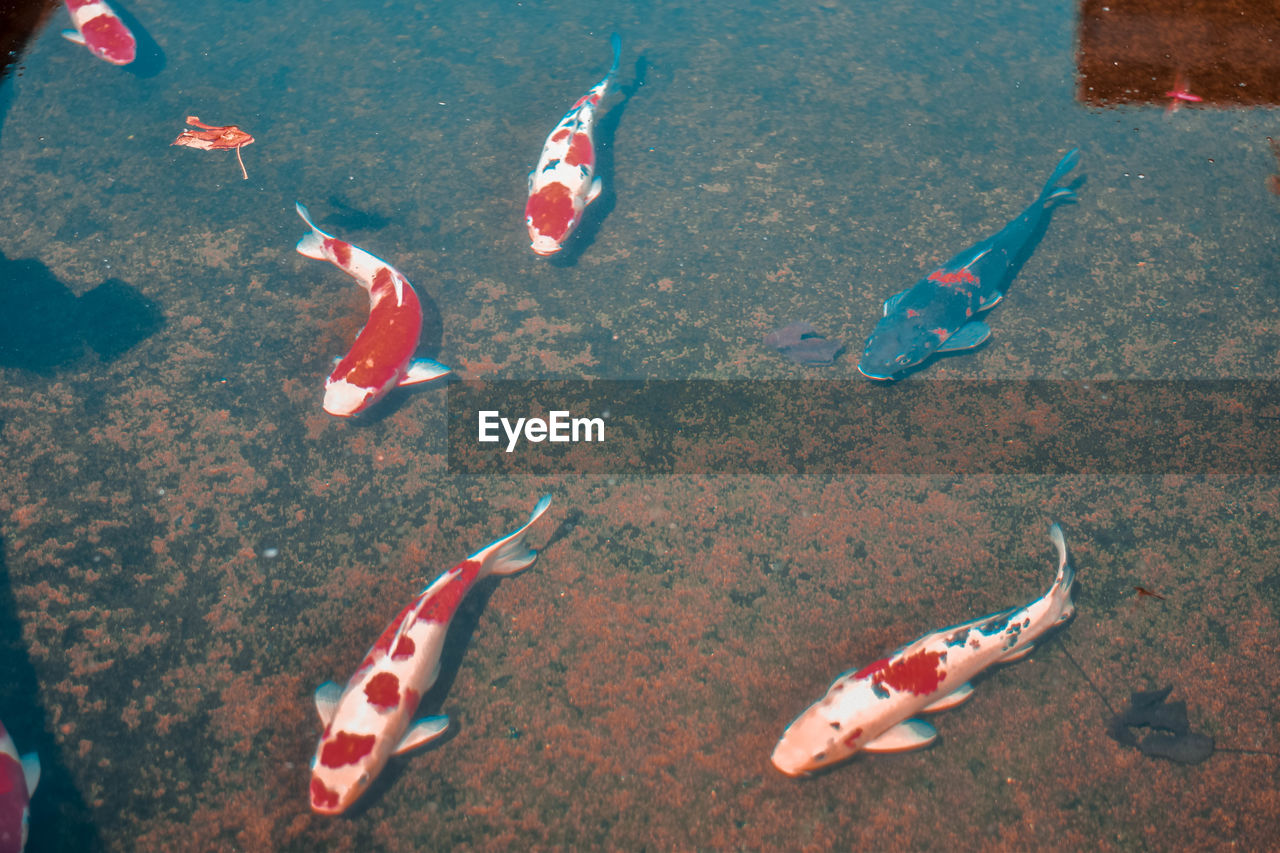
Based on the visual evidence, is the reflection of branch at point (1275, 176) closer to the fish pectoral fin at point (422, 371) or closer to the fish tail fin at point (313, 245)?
the fish pectoral fin at point (422, 371)

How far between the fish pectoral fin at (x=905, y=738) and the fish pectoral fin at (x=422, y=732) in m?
1.65

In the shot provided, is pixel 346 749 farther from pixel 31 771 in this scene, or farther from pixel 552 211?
pixel 552 211

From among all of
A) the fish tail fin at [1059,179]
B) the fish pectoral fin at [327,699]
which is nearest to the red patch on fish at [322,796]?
the fish pectoral fin at [327,699]

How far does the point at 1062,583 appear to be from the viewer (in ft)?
10.3

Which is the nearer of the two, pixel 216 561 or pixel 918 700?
pixel 918 700

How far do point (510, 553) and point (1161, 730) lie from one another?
2798mm

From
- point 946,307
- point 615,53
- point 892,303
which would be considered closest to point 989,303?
point 946,307

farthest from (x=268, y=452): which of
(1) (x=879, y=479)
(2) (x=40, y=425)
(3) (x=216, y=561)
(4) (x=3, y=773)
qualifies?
(1) (x=879, y=479)

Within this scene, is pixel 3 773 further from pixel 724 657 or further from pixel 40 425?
pixel 724 657

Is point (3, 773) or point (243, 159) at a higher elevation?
point (243, 159)

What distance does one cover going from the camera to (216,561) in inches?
133

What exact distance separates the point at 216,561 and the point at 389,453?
897 mm

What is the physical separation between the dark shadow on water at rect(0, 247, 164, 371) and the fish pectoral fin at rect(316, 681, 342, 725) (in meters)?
2.35

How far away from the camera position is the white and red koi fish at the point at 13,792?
8.14 ft
